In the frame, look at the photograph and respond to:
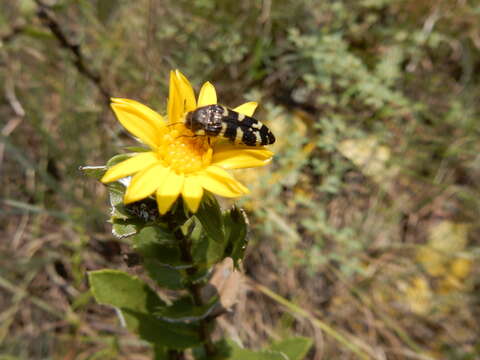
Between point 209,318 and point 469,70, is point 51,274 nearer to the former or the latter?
point 209,318

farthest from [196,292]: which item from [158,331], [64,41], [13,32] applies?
[13,32]

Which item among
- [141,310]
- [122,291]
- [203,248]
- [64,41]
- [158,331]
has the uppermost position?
[64,41]

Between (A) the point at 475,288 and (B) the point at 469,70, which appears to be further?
(B) the point at 469,70

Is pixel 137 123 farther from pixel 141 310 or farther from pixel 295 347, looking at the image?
pixel 295 347

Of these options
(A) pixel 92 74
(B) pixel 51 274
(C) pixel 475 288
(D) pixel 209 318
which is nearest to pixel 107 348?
(B) pixel 51 274

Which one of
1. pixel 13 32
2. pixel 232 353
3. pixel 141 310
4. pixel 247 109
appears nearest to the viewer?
pixel 247 109

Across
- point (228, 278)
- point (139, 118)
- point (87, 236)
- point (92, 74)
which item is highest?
point (92, 74)

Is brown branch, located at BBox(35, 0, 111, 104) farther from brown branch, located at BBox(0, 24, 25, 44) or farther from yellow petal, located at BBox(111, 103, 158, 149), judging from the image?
yellow petal, located at BBox(111, 103, 158, 149)
